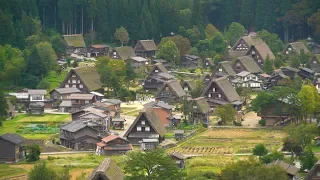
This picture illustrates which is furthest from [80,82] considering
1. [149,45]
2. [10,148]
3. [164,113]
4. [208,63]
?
[149,45]

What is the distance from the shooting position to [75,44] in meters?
69.7

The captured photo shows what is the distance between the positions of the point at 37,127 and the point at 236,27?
32.2 meters

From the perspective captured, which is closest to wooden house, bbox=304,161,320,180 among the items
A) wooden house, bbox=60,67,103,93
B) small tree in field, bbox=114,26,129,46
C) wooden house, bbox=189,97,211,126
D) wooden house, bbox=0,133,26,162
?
wooden house, bbox=0,133,26,162

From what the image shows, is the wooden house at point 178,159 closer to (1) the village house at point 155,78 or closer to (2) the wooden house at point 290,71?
(1) the village house at point 155,78

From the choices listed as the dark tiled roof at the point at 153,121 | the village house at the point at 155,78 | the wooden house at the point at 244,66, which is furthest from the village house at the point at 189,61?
the dark tiled roof at the point at 153,121

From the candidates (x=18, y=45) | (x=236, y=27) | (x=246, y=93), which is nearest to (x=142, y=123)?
(x=246, y=93)

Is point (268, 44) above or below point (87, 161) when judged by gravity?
above

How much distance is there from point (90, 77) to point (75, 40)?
43.1 feet

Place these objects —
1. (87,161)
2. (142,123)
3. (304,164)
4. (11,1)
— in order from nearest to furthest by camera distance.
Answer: (304,164) → (87,161) → (142,123) → (11,1)

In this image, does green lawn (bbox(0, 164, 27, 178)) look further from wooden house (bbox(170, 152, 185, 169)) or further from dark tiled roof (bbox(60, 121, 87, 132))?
wooden house (bbox(170, 152, 185, 169))

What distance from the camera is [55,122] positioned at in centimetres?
4991

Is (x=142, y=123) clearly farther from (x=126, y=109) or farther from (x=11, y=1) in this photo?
(x=11, y=1)

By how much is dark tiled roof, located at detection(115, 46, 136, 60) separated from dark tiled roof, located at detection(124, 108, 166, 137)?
2101 centimetres

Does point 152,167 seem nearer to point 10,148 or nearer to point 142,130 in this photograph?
point 10,148
